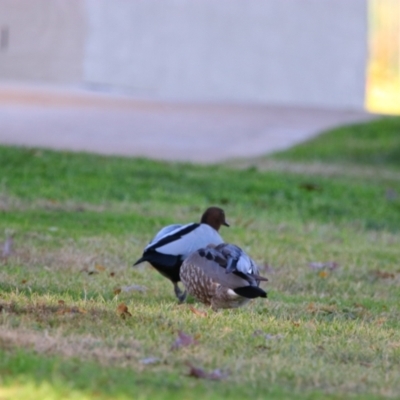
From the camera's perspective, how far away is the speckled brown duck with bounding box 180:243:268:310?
593cm

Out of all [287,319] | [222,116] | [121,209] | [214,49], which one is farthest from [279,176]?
[214,49]

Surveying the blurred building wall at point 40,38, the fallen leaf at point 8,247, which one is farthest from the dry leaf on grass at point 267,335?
the blurred building wall at point 40,38

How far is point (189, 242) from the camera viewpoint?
661 centimetres

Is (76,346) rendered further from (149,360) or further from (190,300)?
(190,300)

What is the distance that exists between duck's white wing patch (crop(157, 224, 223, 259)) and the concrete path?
8351 millimetres

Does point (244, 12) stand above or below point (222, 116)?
above

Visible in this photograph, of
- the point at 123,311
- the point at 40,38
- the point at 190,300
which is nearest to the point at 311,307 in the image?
the point at 190,300

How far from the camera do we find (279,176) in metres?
13.5

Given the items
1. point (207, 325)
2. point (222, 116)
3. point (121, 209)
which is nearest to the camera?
point (207, 325)

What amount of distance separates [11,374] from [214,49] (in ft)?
78.7

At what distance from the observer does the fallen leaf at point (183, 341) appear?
5.05m

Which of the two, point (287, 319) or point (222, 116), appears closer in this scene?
point (287, 319)

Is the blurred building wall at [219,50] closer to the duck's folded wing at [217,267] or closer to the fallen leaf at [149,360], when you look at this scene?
the duck's folded wing at [217,267]

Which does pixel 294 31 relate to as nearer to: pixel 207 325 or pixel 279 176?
pixel 279 176
